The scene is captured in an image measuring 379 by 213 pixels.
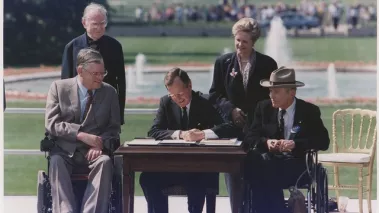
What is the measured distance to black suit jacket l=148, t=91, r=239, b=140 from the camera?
6.80 m

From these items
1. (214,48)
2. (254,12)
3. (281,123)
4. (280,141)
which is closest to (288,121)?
(281,123)

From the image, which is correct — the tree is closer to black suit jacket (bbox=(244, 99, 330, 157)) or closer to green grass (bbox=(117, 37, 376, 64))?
green grass (bbox=(117, 37, 376, 64))

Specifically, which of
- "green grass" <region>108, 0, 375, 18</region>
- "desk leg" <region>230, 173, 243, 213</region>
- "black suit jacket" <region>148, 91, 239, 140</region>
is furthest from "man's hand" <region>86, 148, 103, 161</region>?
"green grass" <region>108, 0, 375, 18</region>

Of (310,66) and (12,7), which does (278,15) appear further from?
(12,7)

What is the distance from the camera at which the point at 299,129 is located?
6.74 metres

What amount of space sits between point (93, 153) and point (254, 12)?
31058 millimetres

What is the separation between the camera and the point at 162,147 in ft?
21.2

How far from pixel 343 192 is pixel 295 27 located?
90.6ft

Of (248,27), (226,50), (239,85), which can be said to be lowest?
(239,85)

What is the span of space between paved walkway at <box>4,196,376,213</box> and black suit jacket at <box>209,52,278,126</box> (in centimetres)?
112

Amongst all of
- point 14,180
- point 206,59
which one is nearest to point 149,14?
point 206,59

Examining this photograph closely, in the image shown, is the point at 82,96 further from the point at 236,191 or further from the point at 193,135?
the point at 236,191

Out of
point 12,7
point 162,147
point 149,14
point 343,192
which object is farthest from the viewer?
point 149,14

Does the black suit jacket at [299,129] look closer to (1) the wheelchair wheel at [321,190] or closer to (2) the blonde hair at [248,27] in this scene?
(1) the wheelchair wheel at [321,190]
